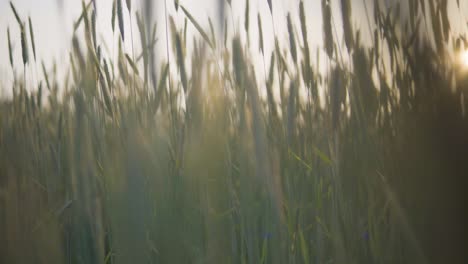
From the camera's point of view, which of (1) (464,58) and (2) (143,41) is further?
(1) (464,58)

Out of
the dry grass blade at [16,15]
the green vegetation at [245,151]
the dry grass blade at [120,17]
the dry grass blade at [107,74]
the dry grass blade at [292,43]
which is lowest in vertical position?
the green vegetation at [245,151]

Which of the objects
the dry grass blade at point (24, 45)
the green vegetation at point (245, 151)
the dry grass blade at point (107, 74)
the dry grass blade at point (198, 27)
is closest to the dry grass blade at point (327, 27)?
the green vegetation at point (245, 151)

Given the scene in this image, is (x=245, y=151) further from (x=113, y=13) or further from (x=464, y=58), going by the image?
(x=464, y=58)

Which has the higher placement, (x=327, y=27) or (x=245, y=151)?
(x=327, y=27)

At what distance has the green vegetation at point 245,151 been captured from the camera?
0.49 metres

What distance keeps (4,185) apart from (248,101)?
34 centimetres

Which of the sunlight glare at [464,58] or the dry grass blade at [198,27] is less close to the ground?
the dry grass blade at [198,27]

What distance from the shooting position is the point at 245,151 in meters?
0.49

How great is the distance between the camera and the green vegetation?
49 cm

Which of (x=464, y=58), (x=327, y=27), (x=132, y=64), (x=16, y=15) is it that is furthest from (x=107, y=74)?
(x=464, y=58)

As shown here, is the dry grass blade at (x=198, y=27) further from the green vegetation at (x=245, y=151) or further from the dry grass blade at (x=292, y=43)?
the dry grass blade at (x=292, y=43)

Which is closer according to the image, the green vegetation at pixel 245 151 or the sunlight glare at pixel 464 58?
the green vegetation at pixel 245 151

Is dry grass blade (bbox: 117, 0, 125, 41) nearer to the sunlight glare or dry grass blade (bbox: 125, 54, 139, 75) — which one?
dry grass blade (bbox: 125, 54, 139, 75)

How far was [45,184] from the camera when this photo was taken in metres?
0.60
